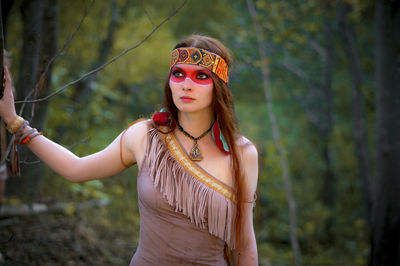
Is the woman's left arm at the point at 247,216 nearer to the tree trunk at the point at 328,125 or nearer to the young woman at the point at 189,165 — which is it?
the young woman at the point at 189,165

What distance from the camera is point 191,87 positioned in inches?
77.6

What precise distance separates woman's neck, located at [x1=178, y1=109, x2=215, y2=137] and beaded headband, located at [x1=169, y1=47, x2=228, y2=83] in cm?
26

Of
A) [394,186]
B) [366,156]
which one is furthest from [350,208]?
[394,186]

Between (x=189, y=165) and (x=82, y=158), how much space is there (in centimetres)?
59

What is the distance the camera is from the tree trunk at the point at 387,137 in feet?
13.0

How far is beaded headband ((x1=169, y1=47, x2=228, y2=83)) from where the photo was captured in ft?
6.56

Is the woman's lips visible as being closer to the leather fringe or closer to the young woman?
the young woman

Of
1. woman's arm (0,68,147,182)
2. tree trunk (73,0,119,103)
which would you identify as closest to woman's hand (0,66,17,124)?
woman's arm (0,68,147,182)

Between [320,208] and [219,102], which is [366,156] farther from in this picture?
[219,102]

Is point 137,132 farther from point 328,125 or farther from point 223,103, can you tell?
point 328,125

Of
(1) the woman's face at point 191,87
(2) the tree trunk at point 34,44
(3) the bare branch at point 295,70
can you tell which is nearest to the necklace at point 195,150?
(1) the woman's face at point 191,87

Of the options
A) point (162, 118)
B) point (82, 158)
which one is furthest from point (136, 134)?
point (82, 158)

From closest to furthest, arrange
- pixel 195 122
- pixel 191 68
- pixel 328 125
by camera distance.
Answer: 1. pixel 191 68
2. pixel 195 122
3. pixel 328 125

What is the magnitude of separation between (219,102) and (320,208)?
882 centimetres
